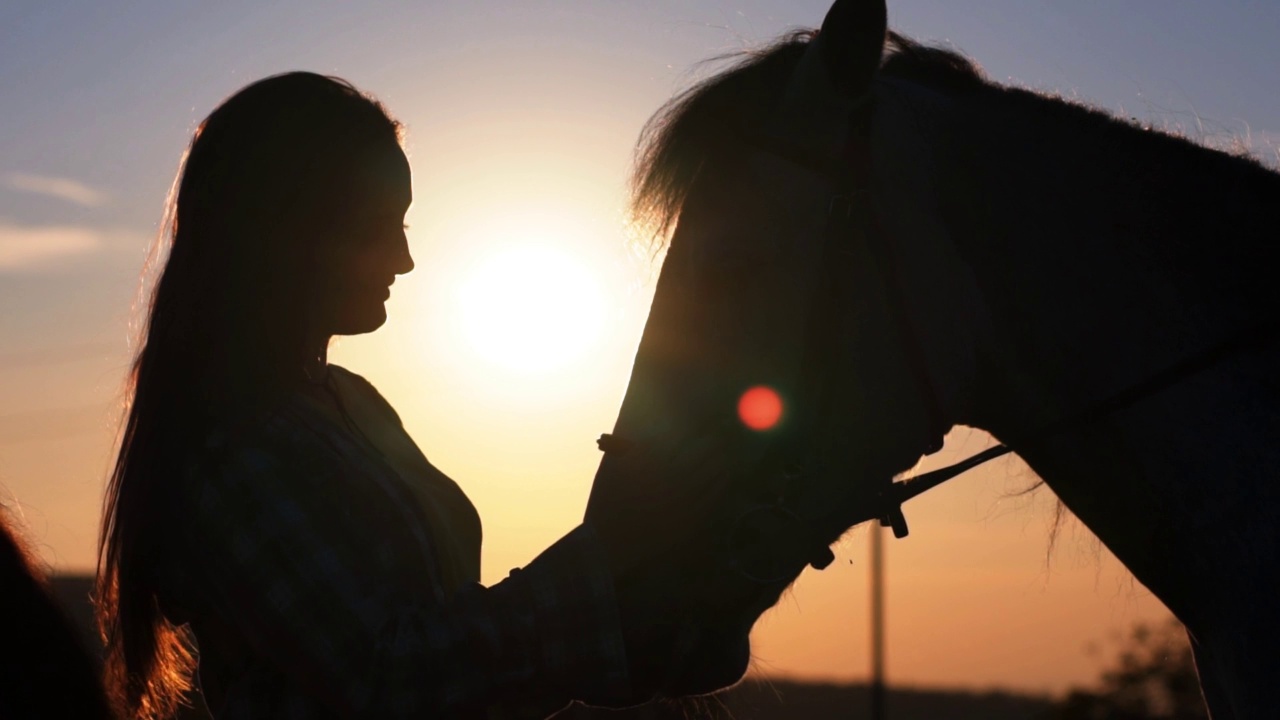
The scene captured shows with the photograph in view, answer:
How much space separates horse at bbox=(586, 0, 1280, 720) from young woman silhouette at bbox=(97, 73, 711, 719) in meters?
0.25

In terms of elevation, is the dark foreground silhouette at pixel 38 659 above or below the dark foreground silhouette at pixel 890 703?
below

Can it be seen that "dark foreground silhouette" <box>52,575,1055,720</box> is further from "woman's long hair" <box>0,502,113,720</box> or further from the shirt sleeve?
"woman's long hair" <box>0,502,113,720</box>

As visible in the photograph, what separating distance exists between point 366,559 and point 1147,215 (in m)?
1.57

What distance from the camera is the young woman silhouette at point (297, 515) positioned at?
6.22 feet

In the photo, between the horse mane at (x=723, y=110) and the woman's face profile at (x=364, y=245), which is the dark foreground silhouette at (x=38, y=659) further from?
the horse mane at (x=723, y=110)

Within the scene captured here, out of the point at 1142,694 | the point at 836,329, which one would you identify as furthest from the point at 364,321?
the point at 1142,694

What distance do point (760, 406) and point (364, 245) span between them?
956 mm

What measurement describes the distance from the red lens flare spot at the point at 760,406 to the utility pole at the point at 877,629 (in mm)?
9888

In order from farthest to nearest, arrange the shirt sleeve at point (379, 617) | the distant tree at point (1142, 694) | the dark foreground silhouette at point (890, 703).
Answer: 1. the dark foreground silhouette at point (890, 703)
2. the distant tree at point (1142, 694)
3. the shirt sleeve at point (379, 617)

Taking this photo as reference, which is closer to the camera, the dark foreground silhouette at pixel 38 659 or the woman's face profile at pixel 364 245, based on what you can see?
the dark foreground silhouette at pixel 38 659

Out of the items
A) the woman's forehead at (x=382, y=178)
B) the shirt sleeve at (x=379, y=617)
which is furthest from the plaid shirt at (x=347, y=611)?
the woman's forehead at (x=382, y=178)

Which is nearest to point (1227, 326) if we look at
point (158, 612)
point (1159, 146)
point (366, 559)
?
point (1159, 146)

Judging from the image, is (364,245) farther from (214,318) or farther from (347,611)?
(347,611)

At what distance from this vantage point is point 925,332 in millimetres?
2100
